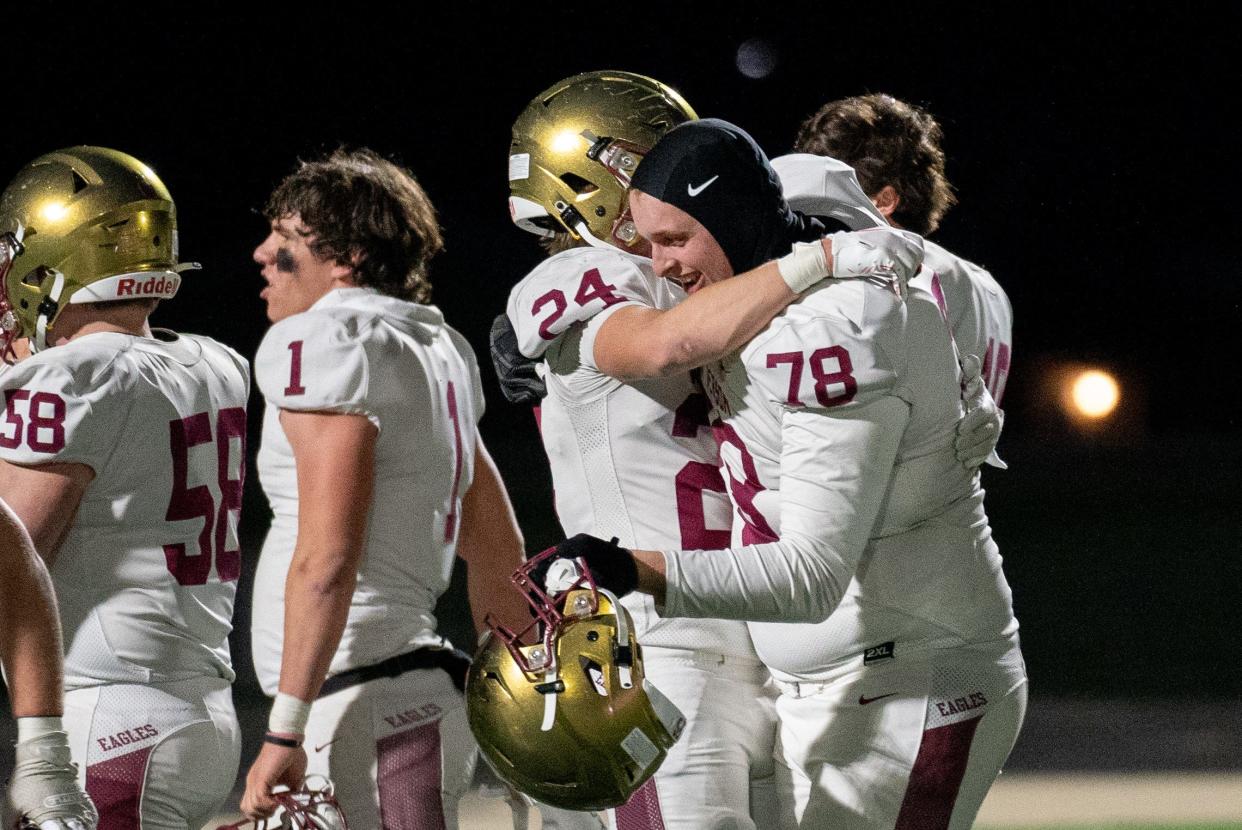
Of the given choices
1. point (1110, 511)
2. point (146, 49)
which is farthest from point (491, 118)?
point (1110, 511)

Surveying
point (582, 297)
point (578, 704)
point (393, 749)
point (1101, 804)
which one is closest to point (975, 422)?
point (582, 297)

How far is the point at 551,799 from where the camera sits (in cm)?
210

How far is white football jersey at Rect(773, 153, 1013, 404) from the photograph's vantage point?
264 centimetres

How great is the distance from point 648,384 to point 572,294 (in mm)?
191

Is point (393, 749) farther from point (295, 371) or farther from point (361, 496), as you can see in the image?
point (295, 371)

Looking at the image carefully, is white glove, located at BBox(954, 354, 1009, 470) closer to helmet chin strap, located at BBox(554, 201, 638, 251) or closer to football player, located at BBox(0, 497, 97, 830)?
helmet chin strap, located at BBox(554, 201, 638, 251)

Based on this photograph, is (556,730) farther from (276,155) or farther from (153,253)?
(276,155)

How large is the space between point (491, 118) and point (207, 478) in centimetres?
1091

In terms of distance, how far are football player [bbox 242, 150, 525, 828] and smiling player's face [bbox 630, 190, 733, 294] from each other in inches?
28.1

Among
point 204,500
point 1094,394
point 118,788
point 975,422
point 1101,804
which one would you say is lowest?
point 1094,394

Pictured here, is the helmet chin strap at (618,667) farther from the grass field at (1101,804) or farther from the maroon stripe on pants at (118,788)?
the grass field at (1101,804)

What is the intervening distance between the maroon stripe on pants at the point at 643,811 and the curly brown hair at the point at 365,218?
1154mm

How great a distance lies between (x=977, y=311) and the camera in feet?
12.6

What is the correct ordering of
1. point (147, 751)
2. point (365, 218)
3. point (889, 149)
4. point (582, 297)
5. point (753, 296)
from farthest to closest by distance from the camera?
point (889, 149) → point (365, 218) → point (147, 751) → point (582, 297) → point (753, 296)
